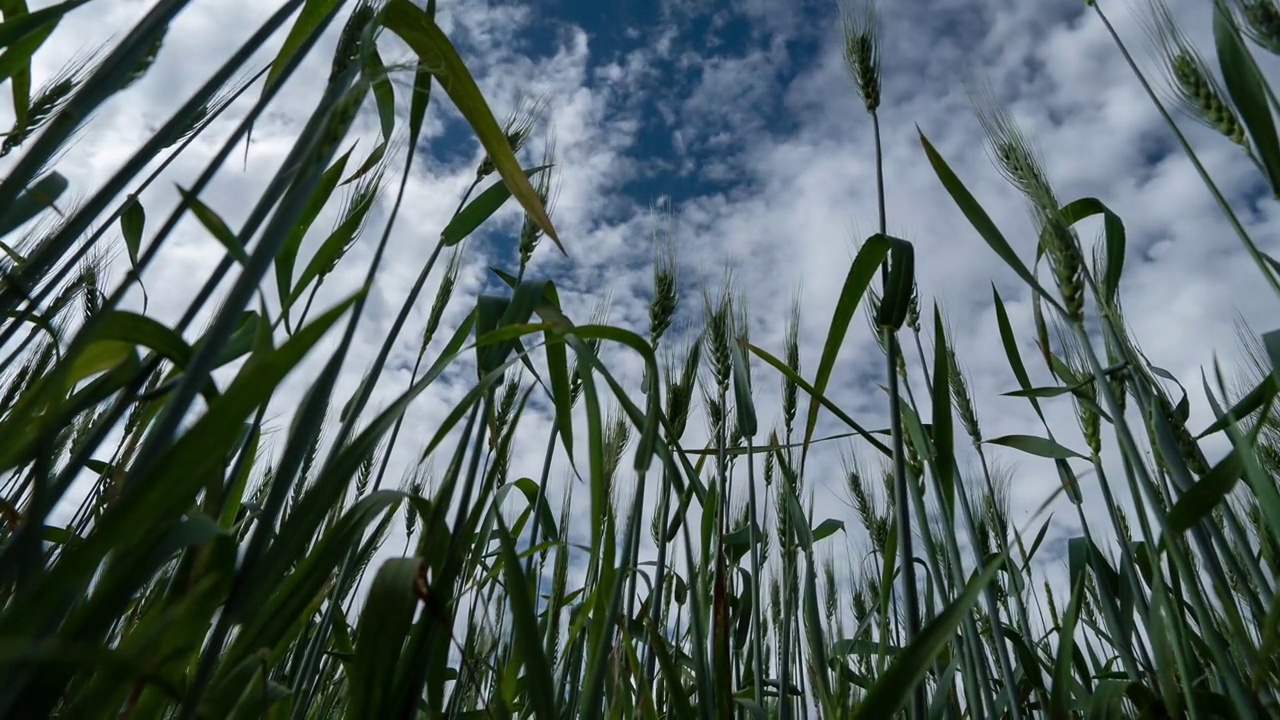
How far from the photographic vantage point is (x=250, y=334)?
2.48 ft

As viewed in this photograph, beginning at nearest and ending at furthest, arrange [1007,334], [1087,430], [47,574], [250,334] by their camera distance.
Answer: [47,574] → [250,334] → [1007,334] → [1087,430]

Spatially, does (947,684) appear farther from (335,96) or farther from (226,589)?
(335,96)

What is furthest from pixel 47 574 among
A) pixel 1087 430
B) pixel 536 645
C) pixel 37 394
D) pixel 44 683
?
pixel 1087 430

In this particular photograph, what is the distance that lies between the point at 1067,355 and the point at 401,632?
139 cm

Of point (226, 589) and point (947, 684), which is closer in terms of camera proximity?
point (226, 589)

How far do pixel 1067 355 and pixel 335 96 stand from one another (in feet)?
4.67

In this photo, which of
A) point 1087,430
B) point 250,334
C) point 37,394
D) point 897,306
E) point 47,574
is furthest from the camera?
point 1087,430

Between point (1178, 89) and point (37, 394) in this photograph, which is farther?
point (1178, 89)

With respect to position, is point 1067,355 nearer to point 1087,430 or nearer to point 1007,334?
point 1087,430

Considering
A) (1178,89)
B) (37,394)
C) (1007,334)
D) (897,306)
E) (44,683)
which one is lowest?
(44,683)

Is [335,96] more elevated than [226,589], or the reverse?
[335,96]

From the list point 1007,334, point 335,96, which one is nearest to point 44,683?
point 335,96

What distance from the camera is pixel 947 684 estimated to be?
1002 millimetres

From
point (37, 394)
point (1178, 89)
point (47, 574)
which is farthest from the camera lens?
point (1178, 89)
